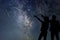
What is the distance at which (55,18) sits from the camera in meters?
33.8

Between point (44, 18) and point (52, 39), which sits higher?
point (44, 18)

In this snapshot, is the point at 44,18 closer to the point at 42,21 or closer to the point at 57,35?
the point at 42,21

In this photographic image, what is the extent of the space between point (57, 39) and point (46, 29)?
188cm

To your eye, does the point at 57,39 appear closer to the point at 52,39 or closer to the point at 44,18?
the point at 52,39

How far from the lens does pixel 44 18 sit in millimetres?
34094

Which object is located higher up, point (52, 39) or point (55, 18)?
point (55, 18)

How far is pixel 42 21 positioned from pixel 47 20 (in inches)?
25.3

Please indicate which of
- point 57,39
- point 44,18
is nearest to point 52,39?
point 57,39

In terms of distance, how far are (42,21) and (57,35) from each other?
2.58 metres

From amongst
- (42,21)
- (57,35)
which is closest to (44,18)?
(42,21)

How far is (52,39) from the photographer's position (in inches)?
1331

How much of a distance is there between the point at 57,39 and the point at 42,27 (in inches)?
95.1

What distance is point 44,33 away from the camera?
34.2 metres

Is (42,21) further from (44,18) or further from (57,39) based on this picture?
(57,39)
